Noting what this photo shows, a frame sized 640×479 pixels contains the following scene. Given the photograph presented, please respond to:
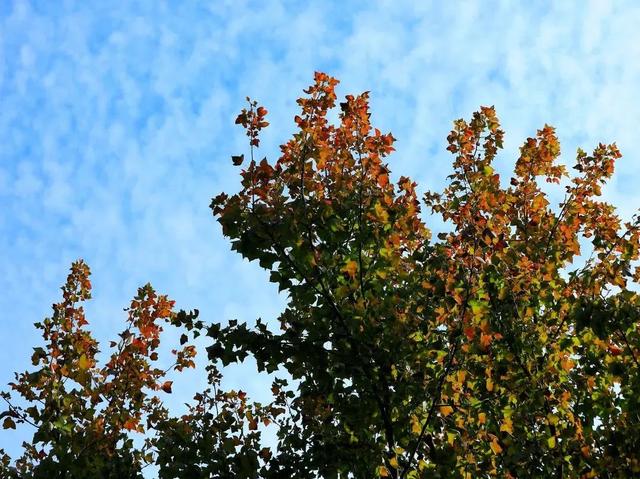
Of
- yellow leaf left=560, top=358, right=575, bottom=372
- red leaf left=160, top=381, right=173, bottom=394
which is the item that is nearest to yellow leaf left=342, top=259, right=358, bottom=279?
yellow leaf left=560, top=358, right=575, bottom=372

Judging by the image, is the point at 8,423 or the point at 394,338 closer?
the point at 394,338

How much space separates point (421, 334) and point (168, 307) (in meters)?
5.16

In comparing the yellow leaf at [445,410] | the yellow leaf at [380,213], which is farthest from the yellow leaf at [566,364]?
the yellow leaf at [380,213]

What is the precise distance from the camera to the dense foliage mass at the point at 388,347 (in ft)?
23.0

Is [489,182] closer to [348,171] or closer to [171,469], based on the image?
[348,171]

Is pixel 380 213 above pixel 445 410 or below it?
above

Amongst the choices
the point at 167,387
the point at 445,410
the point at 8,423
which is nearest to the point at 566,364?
the point at 445,410

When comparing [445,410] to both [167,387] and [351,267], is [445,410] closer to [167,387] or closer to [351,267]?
[351,267]

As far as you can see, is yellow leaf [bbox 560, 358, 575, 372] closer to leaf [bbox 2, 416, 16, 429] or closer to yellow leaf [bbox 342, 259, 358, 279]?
yellow leaf [bbox 342, 259, 358, 279]

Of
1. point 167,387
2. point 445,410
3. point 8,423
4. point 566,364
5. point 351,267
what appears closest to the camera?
point 445,410

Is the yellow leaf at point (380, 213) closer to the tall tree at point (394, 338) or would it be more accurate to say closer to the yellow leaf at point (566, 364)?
the tall tree at point (394, 338)

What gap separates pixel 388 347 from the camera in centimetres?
708

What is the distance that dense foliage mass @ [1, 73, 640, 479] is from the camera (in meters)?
7.00

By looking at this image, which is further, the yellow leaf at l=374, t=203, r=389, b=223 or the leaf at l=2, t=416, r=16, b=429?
the leaf at l=2, t=416, r=16, b=429
